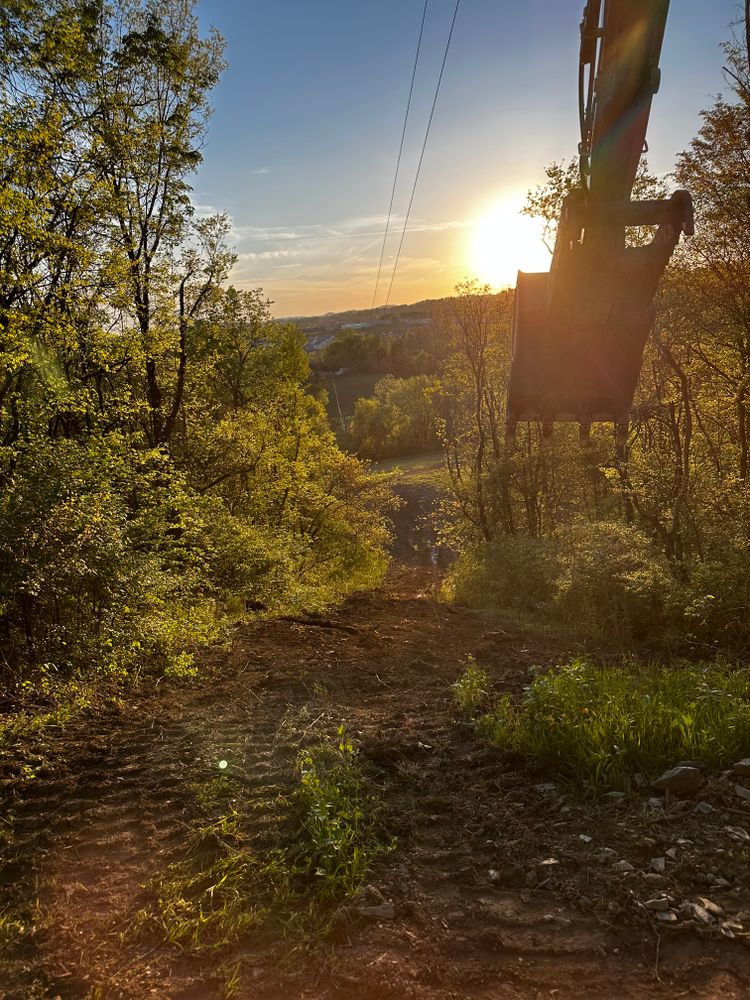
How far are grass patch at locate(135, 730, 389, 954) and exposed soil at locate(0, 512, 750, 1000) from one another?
118mm

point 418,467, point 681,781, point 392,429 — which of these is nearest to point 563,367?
point 681,781

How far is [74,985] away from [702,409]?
61.9 feet

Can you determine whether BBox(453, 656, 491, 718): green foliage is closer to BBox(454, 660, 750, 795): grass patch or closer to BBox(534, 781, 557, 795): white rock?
BBox(454, 660, 750, 795): grass patch

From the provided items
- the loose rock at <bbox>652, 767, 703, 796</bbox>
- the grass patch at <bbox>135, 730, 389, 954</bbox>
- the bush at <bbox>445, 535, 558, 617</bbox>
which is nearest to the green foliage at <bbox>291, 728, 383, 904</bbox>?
the grass patch at <bbox>135, 730, 389, 954</bbox>

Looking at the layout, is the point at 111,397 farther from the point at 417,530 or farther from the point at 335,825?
the point at 417,530

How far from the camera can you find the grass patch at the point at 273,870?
11.0 feet

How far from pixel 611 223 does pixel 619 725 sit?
13.2 ft

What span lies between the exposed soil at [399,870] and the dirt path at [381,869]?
0.01 m

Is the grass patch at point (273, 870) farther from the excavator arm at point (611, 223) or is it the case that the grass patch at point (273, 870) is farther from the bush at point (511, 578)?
the bush at point (511, 578)

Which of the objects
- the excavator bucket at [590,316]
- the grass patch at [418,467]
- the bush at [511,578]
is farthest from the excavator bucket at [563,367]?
the grass patch at [418,467]

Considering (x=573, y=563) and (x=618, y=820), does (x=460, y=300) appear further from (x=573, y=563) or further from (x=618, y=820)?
(x=618, y=820)

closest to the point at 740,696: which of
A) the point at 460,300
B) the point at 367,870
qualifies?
the point at 367,870

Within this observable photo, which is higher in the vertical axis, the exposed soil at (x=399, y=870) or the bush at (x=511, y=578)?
the exposed soil at (x=399, y=870)

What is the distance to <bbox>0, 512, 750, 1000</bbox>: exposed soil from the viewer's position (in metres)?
2.98
